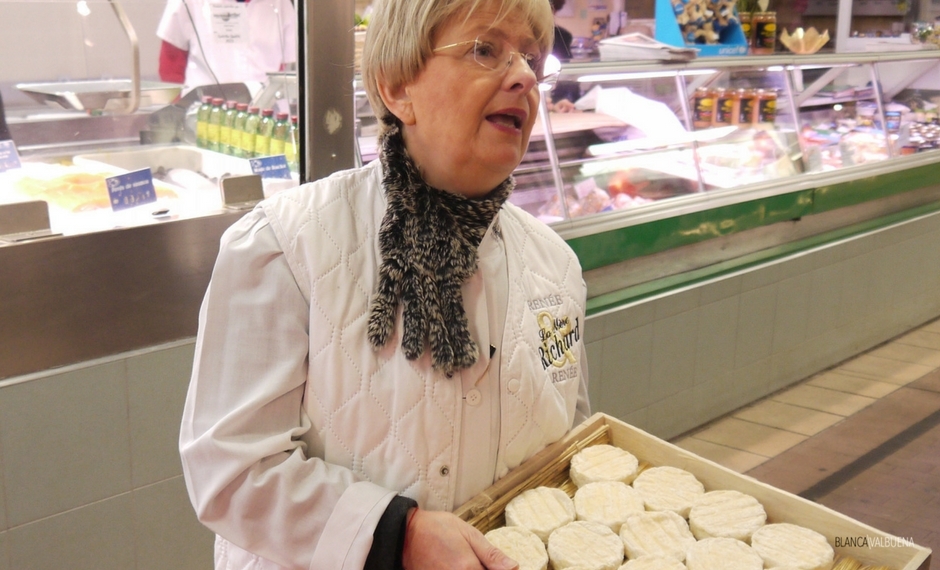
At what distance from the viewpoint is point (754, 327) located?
464cm

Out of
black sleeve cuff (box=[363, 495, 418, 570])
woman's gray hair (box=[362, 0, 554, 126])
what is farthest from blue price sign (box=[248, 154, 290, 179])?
black sleeve cuff (box=[363, 495, 418, 570])

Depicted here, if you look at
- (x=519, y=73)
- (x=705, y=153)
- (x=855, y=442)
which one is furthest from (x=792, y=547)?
(x=705, y=153)

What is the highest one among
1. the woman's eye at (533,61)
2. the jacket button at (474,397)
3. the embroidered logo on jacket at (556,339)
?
the woman's eye at (533,61)

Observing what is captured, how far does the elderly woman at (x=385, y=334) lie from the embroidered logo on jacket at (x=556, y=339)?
8 centimetres

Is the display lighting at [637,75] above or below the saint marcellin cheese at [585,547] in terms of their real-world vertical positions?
above

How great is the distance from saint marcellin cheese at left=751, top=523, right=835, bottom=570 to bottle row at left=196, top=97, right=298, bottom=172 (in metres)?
2.10

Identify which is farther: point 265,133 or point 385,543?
point 265,133

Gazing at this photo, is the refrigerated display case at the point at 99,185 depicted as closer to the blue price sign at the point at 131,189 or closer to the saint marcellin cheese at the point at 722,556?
the blue price sign at the point at 131,189

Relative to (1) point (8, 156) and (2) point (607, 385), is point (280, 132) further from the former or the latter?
(2) point (607, 385)

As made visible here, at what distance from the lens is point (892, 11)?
22.6 feet

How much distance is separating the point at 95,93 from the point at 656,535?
2.12 m

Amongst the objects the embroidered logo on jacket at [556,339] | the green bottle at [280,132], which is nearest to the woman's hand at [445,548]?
the embroidered logo on jacket at [556,339]

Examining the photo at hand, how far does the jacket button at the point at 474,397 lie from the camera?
1494 millimetres

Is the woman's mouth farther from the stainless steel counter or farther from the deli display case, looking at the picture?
the deli display case
